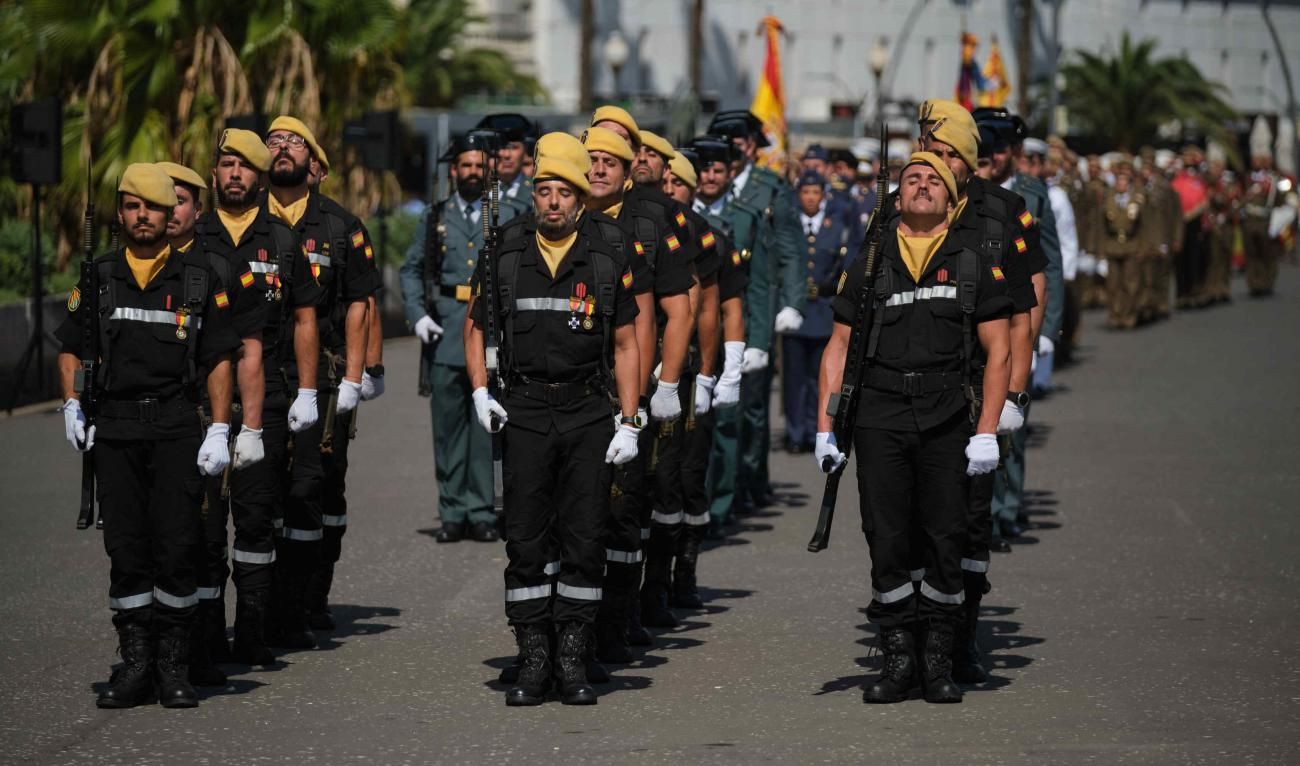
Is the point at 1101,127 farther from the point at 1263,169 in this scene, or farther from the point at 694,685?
the point at 694,685

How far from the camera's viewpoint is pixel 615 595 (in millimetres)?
8844

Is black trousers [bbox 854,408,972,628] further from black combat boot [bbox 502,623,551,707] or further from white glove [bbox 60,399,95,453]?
white glove [bbox 60,399,95,453]

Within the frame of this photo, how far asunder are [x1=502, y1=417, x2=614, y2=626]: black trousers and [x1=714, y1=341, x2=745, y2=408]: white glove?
2.26m

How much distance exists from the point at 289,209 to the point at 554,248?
1664 millimetres

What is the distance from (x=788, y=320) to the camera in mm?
13586

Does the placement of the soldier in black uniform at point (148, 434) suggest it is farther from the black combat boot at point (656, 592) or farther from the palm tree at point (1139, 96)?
the palm tree at point (1139, 96)

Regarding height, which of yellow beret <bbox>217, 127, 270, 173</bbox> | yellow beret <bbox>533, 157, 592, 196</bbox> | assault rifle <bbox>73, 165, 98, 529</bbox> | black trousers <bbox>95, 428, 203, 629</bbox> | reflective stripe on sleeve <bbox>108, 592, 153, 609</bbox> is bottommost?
reflective stripe on sleeve <bbox>108, 592, 153, 609</bbox>

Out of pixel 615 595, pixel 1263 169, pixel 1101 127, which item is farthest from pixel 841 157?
pixel 1101 127

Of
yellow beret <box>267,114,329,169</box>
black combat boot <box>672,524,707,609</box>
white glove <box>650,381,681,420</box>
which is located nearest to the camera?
white glove <box>650,381,681,420</box>

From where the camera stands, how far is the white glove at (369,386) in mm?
9539

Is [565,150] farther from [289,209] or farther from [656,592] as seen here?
[656,592]

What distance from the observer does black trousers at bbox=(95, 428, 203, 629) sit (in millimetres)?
8016

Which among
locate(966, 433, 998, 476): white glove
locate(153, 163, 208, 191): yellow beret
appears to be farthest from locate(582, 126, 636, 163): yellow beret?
locate(966, 433, 998, 476): white glove

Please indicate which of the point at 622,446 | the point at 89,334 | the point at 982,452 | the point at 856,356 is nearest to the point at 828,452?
the point at 856,356
